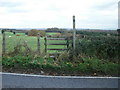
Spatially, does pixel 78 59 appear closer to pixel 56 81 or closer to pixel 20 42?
pixel 56 81

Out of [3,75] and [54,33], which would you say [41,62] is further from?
[54,33]

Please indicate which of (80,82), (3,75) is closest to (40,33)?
(3,75)

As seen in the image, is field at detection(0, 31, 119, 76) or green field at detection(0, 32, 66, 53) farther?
green field at detection(0, 32, 66, 53)

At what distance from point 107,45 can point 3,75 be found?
12.8ft

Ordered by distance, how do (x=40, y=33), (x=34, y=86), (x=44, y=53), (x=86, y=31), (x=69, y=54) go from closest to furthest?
→ (x=34, y=86) < (x=69, y=54) < (x=44, y=53) < (x=86, y=31) < (x=40, y=33)

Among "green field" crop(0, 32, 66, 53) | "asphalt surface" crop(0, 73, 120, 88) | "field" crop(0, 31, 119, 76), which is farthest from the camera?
"green field" crop(0, 32, 66, 53)

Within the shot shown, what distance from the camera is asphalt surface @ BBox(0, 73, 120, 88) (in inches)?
201

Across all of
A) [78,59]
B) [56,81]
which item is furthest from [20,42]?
[56,81]

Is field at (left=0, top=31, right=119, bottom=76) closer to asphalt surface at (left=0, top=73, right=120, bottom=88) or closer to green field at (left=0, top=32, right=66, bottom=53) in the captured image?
green field at (left=0, top=32, right=66, bottom=53)

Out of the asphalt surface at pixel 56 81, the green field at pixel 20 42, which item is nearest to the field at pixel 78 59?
the green field at pixel 20 42

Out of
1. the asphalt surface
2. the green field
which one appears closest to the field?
the green field

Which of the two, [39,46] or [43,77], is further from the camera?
[39,46]

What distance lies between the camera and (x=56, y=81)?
5188mm

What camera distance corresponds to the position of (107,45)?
688 cm
